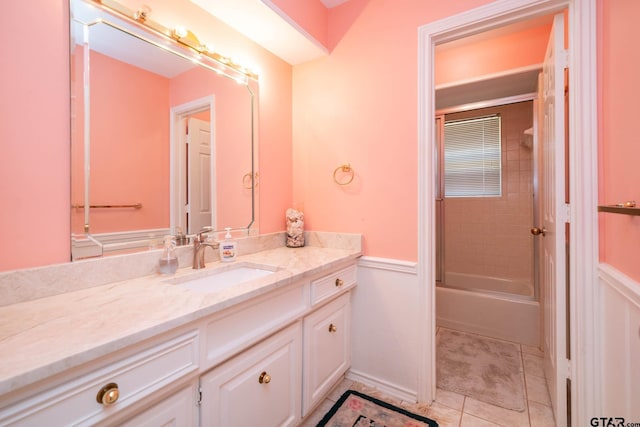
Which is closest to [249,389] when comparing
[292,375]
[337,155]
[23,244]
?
[292,375]

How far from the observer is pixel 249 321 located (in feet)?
3.50

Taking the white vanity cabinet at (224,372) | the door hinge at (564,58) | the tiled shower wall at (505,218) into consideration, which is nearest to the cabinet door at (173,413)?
the white vanity cabinet at (224,372)

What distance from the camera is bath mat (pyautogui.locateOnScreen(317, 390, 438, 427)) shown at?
1.44 m

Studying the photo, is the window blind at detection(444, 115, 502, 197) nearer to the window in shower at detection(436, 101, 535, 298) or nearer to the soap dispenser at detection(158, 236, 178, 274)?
the window in shower at detection(436, 101, 535, 298)

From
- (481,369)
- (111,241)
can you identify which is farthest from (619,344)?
(111,241)

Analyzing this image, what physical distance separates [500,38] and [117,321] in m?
3.00

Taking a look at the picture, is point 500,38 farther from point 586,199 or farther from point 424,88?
point 586,199

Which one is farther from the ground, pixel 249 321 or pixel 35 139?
pixel 35 139

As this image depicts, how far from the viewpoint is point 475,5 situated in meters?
1.45

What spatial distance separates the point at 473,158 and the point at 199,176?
2889 mm

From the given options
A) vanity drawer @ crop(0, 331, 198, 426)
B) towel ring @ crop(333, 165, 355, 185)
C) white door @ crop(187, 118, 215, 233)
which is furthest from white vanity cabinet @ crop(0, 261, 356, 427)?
white door @ crop(187, 118, 215, 233)

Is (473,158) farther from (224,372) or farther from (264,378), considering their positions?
(224,372)

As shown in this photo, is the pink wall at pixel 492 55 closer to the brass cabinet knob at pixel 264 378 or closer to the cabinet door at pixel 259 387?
the cabinet door at pixel 259 387

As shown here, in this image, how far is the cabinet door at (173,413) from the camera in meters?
0.76
